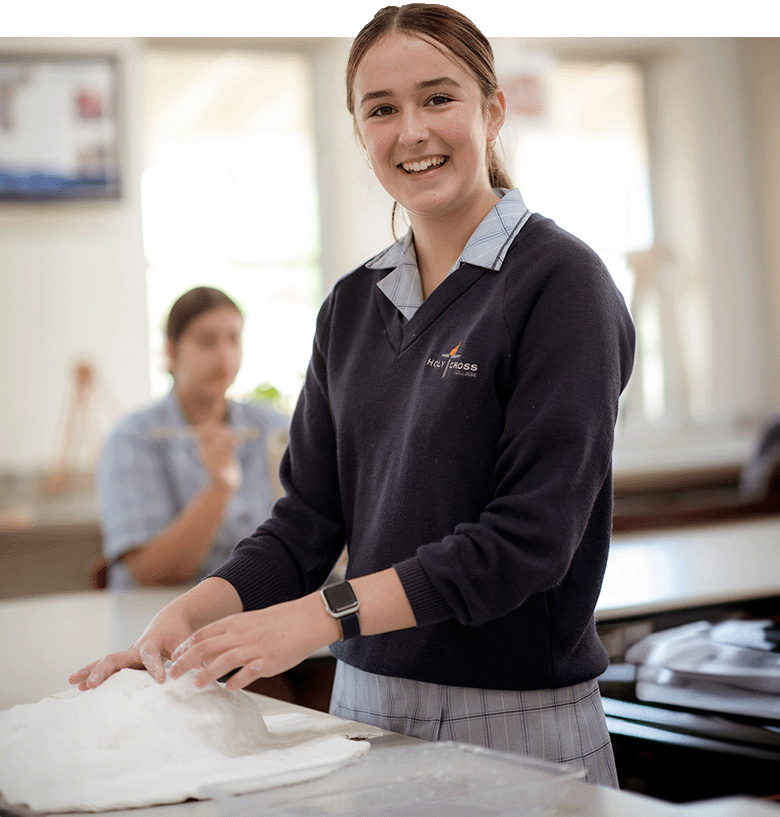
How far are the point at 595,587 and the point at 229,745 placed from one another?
412 millimetres

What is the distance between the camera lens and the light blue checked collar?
1146 mm

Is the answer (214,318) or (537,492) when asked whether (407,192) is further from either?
(214,318)

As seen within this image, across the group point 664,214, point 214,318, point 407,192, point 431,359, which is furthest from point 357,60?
point 664,214

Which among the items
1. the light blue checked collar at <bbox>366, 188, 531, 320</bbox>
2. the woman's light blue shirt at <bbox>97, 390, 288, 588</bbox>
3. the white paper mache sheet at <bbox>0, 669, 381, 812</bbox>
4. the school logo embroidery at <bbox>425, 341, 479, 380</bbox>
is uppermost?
the light blue checked collar at <bbox>366, 188, 531, 320</bbox>

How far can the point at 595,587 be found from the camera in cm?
110

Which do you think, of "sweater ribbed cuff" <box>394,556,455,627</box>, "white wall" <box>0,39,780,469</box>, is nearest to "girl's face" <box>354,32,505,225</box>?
"sweater ribbed cuff" <box>394,556,455,627</box>

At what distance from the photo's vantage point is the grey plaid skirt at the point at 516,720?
3.57ft

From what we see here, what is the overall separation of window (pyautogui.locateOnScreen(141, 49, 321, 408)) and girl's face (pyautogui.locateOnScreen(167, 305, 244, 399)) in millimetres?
1947

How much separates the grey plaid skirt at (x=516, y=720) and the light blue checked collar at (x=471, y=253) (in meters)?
0.44

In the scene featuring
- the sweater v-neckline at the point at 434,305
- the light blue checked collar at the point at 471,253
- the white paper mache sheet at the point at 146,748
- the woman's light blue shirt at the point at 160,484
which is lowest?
the white paper mache sheet at the point at 146,748

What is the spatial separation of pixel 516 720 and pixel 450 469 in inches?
10.7

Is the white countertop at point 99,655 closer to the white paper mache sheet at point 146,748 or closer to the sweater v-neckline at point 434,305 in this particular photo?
the white paper mache sheet at point 146,748

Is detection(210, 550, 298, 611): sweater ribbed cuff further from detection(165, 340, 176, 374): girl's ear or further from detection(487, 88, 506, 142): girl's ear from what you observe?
detection(165, 340, 176, 374): girl's ear

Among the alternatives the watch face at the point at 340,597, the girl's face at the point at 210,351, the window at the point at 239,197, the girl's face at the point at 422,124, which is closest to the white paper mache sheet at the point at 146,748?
the watch face at the point at 340,597
